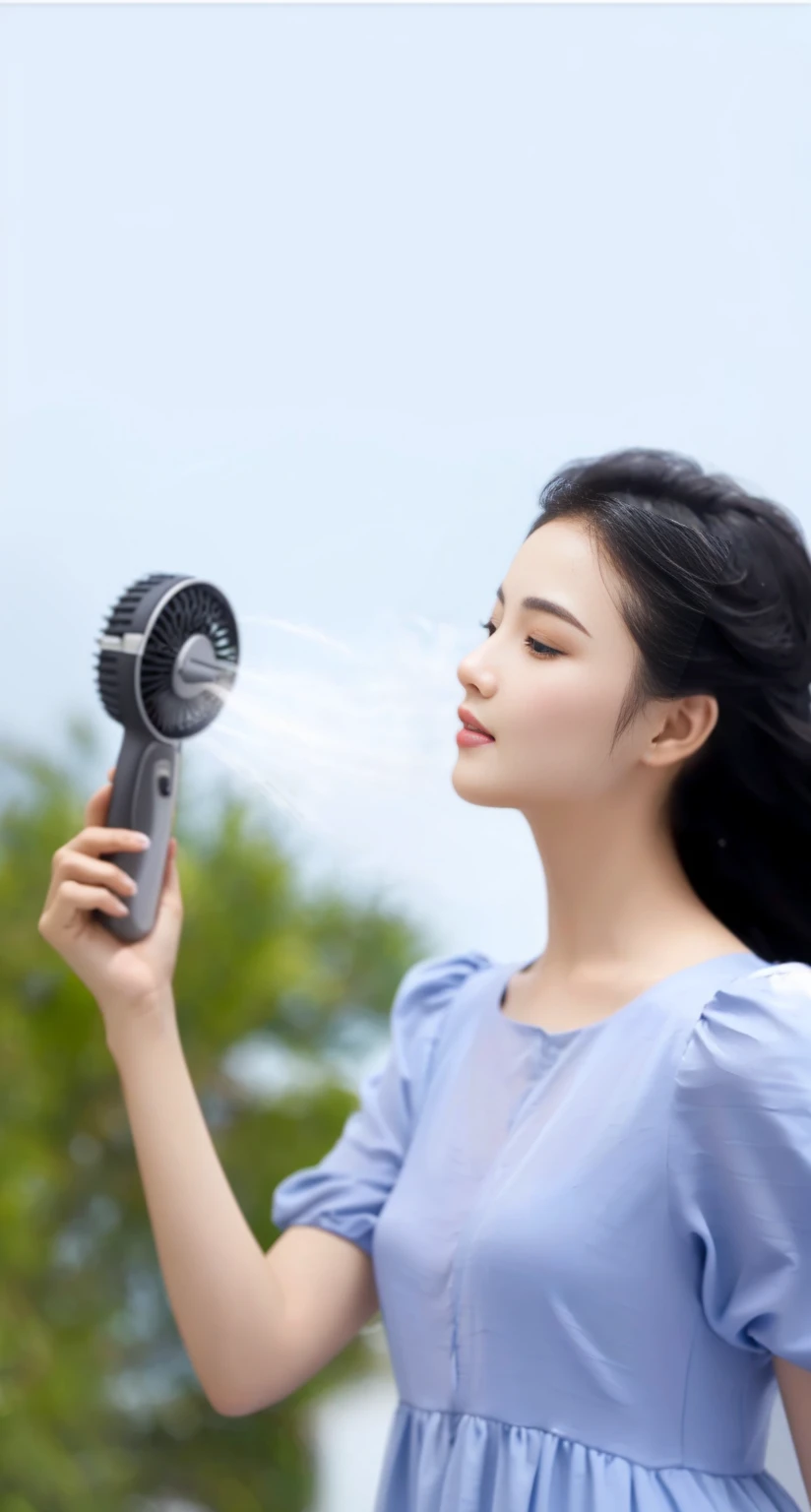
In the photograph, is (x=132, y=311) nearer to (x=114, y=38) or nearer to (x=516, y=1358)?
(x=114, y=38)

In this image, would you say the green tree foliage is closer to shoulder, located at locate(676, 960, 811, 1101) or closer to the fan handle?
the fan handle

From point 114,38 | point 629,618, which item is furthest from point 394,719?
point 114,38

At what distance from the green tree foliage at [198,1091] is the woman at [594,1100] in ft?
1.68

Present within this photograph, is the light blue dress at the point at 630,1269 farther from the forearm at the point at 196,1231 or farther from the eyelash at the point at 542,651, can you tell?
the eyelash at the point at 542,651

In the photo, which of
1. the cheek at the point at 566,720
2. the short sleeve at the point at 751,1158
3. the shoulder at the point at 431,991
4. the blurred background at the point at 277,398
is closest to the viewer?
the short sleeve at the point at 751,1158

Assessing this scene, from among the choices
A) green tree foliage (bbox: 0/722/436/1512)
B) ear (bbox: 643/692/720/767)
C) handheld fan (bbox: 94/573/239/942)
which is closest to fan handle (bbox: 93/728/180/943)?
handheld fan (bbox: 94/573/239/942)

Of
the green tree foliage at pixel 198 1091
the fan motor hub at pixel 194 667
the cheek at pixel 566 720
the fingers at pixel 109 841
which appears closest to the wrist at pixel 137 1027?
the fingers at pixel 109 841

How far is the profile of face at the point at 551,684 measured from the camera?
0.87 m

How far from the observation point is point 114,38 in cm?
151

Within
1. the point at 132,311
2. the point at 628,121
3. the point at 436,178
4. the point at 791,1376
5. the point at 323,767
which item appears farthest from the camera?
the point at 132,311

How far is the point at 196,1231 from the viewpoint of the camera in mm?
960

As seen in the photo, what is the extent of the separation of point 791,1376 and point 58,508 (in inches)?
45.2

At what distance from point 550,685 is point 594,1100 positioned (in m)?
0.25

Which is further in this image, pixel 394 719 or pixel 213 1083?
pixel 213 1083
